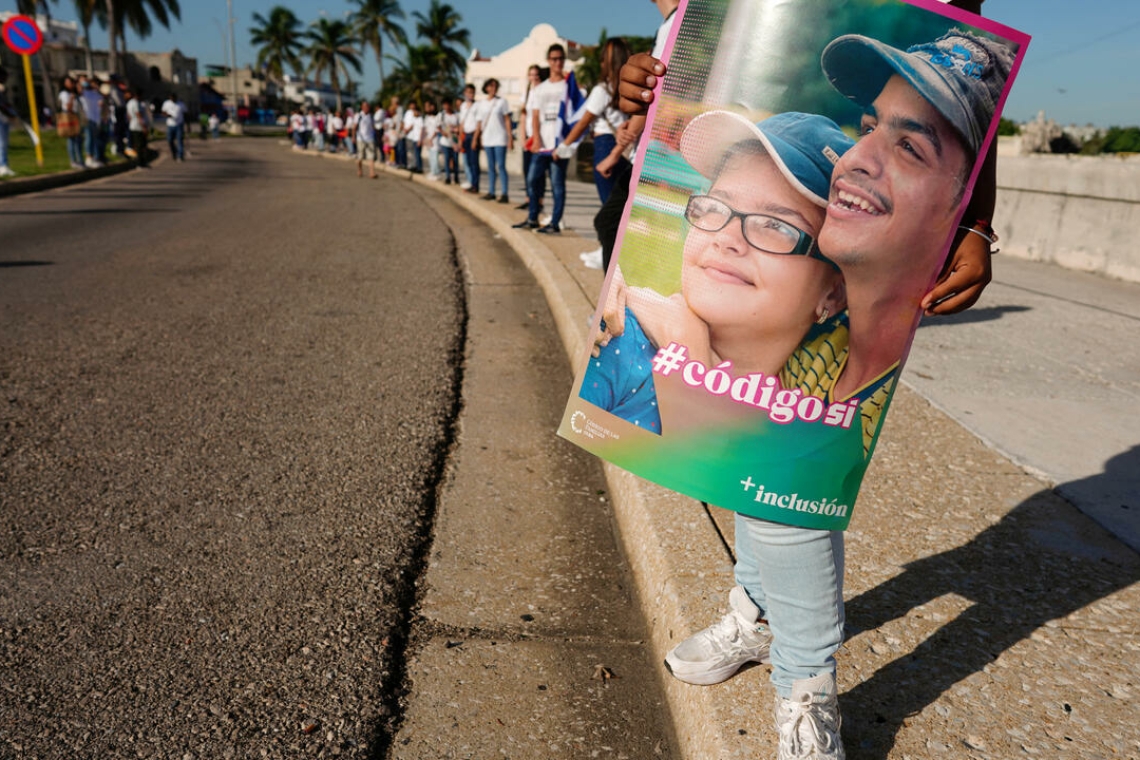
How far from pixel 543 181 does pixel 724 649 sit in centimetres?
806

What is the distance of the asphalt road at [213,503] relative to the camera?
179 centimetres

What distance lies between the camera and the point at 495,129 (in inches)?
465

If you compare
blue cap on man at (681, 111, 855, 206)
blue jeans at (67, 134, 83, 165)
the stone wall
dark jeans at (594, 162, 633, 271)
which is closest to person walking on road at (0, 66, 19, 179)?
blue jeans at (67, 134, 83, 165)

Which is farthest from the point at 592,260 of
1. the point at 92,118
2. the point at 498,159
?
the point at 92,118

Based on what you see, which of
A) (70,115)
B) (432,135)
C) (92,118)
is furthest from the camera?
(432,135)

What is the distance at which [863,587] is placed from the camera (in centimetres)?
214

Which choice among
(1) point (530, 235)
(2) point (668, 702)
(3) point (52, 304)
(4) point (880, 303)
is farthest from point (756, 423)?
(1) point (530, 235)

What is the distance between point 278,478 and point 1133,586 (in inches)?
102

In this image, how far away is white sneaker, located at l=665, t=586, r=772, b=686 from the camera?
1779 mm

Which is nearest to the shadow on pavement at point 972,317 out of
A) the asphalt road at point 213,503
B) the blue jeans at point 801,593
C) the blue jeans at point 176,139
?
the asphalt road at point 213,503

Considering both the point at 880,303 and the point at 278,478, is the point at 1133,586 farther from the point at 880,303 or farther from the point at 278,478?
→ the point at 278,478

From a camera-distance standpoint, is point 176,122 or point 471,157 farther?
point 176,122

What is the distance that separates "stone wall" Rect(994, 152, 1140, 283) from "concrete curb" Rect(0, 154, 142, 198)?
1345 cm

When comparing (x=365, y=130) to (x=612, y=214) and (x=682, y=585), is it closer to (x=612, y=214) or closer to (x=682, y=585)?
(x=612, y=214)
